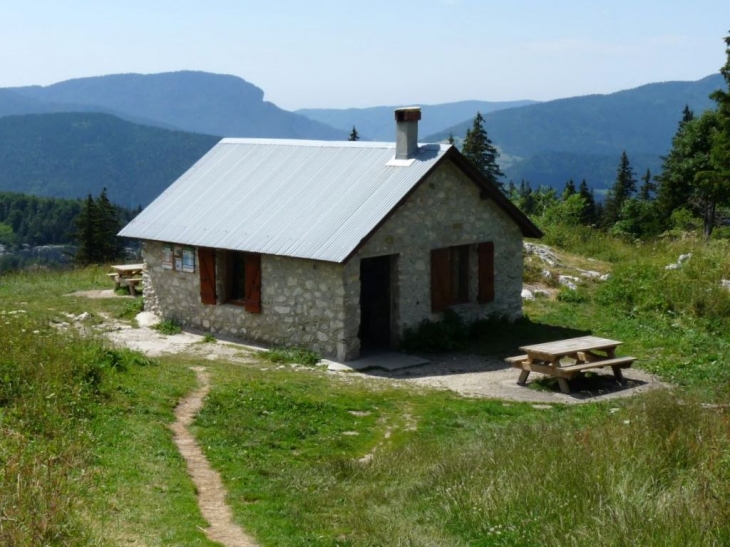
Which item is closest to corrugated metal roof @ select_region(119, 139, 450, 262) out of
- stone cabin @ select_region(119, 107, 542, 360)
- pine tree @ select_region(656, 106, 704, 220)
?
stone cabin @ select_region(119, 107, 542, 360)

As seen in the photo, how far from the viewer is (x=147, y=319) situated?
2280 cm

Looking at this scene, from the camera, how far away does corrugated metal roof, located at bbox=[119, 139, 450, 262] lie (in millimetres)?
18875

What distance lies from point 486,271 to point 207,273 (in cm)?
613

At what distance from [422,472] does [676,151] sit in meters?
44.0

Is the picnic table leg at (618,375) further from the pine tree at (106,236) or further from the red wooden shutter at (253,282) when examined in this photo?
the pine tree at (106,236)

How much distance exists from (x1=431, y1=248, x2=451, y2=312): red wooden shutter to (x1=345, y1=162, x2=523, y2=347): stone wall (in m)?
0.11

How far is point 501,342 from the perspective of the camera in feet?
66.7

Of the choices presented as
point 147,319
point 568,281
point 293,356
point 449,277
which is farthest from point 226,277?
point 568,281

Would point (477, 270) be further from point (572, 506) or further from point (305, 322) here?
point (572, 506)

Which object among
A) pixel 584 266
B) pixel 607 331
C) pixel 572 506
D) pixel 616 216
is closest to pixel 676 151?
pixel 616 216

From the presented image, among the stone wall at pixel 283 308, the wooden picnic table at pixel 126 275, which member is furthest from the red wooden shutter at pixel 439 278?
the wooden picnic table at pixel 126 275

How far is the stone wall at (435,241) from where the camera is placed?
62.1 ft

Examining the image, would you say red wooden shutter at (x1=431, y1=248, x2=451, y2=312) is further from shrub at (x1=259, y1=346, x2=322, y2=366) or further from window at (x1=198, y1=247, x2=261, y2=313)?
window at (x1=198, y1=247, x2=261, y2=313)

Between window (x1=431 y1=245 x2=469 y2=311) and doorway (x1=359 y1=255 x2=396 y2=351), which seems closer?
doorway (x1=359 y1=255 x2=396 y2=351)
